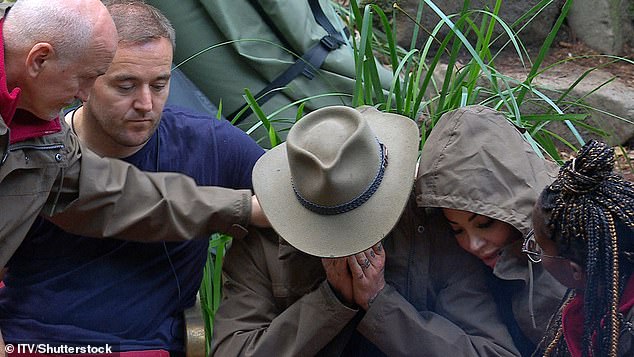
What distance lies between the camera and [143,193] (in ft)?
8.39

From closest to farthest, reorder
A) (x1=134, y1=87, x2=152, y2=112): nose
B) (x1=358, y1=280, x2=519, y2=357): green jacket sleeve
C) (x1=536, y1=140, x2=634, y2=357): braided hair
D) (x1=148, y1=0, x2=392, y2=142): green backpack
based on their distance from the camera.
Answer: (x1=536, y1=140, x2=634, y2=357): braided hair
(x1=358, y1=280, x2=519, y2=357): green jacket sleeve
(x1=134, y1=87, x2=152, y2=112): nose
(x1=148, y1=0, x2=392, y2=142): green backpack

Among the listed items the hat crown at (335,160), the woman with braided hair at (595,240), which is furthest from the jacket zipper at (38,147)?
the woman with braided hair at (595,240)

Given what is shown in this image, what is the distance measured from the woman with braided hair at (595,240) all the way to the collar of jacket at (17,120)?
1.09 meters

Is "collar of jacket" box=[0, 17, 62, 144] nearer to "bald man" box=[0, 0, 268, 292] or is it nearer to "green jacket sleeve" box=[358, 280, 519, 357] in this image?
"bald man" box=[0, 0, 268, 292]

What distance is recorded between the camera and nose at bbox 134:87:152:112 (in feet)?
8.89

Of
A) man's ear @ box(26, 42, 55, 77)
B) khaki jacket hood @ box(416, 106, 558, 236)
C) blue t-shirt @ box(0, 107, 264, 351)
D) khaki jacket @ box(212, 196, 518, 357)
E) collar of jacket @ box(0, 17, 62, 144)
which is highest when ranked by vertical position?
man's ear @ box(26, 42, 55, 77)

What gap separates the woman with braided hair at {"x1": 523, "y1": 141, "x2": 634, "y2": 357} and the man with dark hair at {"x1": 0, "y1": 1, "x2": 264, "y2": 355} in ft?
3.56

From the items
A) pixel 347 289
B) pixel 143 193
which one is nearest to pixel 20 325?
pixel 143 193

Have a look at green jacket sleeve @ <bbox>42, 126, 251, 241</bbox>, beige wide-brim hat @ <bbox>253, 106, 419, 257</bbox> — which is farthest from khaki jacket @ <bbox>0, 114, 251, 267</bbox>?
beige wide-brim hat @ <bbox>253, 106, 419, 257</bbox>

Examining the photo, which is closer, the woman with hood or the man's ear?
the man's ear

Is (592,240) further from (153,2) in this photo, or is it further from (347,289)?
(153,2)

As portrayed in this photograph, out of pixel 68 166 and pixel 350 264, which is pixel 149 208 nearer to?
pixel 68 166

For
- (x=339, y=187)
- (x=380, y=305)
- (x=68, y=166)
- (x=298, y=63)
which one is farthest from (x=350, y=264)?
(x=298, y=63)

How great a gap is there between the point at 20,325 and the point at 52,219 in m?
0.33
